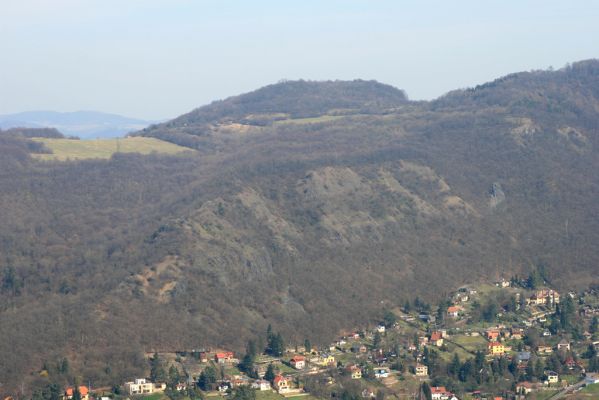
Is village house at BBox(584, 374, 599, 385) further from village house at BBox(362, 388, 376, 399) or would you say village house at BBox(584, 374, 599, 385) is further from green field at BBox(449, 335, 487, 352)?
village house at BBox(362, 388, 376, 399)

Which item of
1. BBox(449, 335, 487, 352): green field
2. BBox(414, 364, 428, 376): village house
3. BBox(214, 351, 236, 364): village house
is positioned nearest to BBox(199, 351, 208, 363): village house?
BBox(214, 351, 236, 364): village house

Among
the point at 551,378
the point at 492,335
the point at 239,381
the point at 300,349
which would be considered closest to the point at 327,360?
the point at 300,349

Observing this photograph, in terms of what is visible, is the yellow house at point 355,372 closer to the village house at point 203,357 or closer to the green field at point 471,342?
the village house at point 203,357

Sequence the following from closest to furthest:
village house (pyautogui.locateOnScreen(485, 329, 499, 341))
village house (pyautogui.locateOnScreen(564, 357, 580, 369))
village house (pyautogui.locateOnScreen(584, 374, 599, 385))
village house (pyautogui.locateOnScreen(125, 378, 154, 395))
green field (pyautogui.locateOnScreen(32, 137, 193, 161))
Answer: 1. village house (pyautogui.locateOnScreen(125, 378, 154, 395))
2. village house (pyautogui.locateOnScreen(584, 374, 599, 385))
3. village house (pyautogui.locateOnScreen(564, 357, 580, 369))
4. village house (pyautogui.locateOnScreen(485, 329, 499, 341))
5. green field (pyautogui.locateOnScreen(32, 137, 193, 161))

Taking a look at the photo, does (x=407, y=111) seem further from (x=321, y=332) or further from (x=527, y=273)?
(x=321, y=332)

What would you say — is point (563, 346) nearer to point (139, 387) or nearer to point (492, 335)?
point (492, 335)

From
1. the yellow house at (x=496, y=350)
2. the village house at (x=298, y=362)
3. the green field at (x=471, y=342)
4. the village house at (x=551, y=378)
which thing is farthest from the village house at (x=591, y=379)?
the village house at (x=298, y=362)
